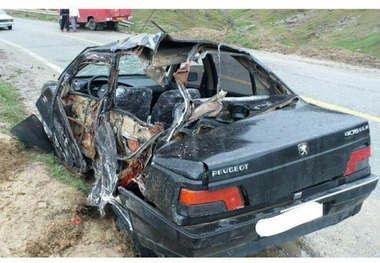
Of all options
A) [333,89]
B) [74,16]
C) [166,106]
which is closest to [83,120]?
[166,106]

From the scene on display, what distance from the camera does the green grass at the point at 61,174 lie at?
14.5ft

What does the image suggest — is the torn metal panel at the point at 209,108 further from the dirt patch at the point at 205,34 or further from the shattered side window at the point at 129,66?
the dirt patch at the point at 205,34

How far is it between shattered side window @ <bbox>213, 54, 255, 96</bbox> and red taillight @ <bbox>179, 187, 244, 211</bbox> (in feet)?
4.44

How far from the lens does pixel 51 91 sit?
15.4 feet

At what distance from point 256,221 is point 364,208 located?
184 centimetres

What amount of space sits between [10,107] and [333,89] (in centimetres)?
593

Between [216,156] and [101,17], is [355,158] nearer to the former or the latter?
[216,156]

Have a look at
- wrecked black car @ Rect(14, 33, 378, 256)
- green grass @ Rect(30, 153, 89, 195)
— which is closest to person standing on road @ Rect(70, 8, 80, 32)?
green grass @ Rect(30, 153, 89, 195)

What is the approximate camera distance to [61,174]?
184 inches

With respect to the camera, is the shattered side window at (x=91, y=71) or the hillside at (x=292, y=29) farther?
the hillside at (x=292, y=29)

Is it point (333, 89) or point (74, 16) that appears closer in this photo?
point (333, 89)

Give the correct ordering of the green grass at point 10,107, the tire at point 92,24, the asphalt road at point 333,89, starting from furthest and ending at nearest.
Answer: the tire at point 92,24, the green grass at point 10,107, the asphalt road at point 333,89

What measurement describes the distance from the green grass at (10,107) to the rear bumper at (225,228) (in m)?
3.92

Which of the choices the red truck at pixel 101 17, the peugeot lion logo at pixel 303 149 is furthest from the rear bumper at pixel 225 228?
the red truck at pixel 101 17
